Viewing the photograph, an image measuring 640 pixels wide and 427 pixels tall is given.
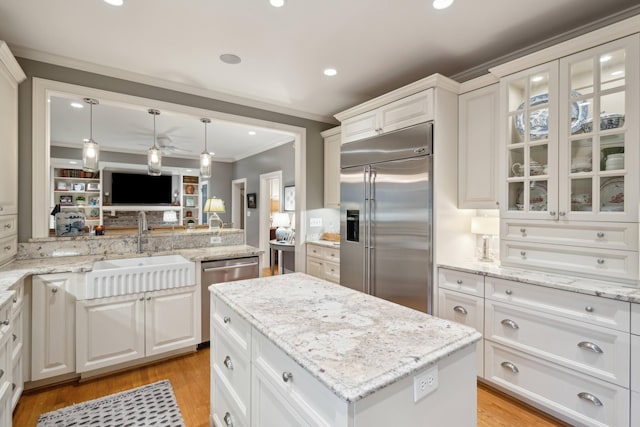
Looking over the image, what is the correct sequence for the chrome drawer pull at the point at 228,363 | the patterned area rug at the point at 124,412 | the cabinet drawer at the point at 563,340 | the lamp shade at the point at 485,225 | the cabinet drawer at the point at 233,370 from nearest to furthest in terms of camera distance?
1. the cabinet drawer at the point at 233,370
2. the chrome drawer pull at the point at 228,363
3. the cabinet drawer at the point at 563,340
4. the patterned area rug at the point at 124,412
5. the lamp shade at the point at 485,225

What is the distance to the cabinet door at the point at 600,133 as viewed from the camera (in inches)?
69.6

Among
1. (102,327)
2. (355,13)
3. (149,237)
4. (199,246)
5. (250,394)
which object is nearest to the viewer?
(250,394)

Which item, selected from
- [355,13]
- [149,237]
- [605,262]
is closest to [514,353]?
[605,262]

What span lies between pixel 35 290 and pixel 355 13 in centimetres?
292

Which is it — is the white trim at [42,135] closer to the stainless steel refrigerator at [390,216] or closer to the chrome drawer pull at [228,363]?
the chrome drawer pull at [228,363]

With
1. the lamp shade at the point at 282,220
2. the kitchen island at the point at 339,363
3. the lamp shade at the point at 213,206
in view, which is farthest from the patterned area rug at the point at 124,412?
the lamp shade at the point at 282,220

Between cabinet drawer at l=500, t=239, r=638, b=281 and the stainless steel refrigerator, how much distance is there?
1.99 ft

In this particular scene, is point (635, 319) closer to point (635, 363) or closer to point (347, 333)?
point (635, 363)

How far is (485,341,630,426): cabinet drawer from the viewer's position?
66.5 inches

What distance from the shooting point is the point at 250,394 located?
51.1 inches

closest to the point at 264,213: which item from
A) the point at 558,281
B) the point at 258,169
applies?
the point at 258,169

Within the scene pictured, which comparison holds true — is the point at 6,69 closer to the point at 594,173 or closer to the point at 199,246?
the point at 199,246

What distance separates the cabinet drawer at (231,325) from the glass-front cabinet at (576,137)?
2046 millimetres

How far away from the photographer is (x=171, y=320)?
2701 mm
